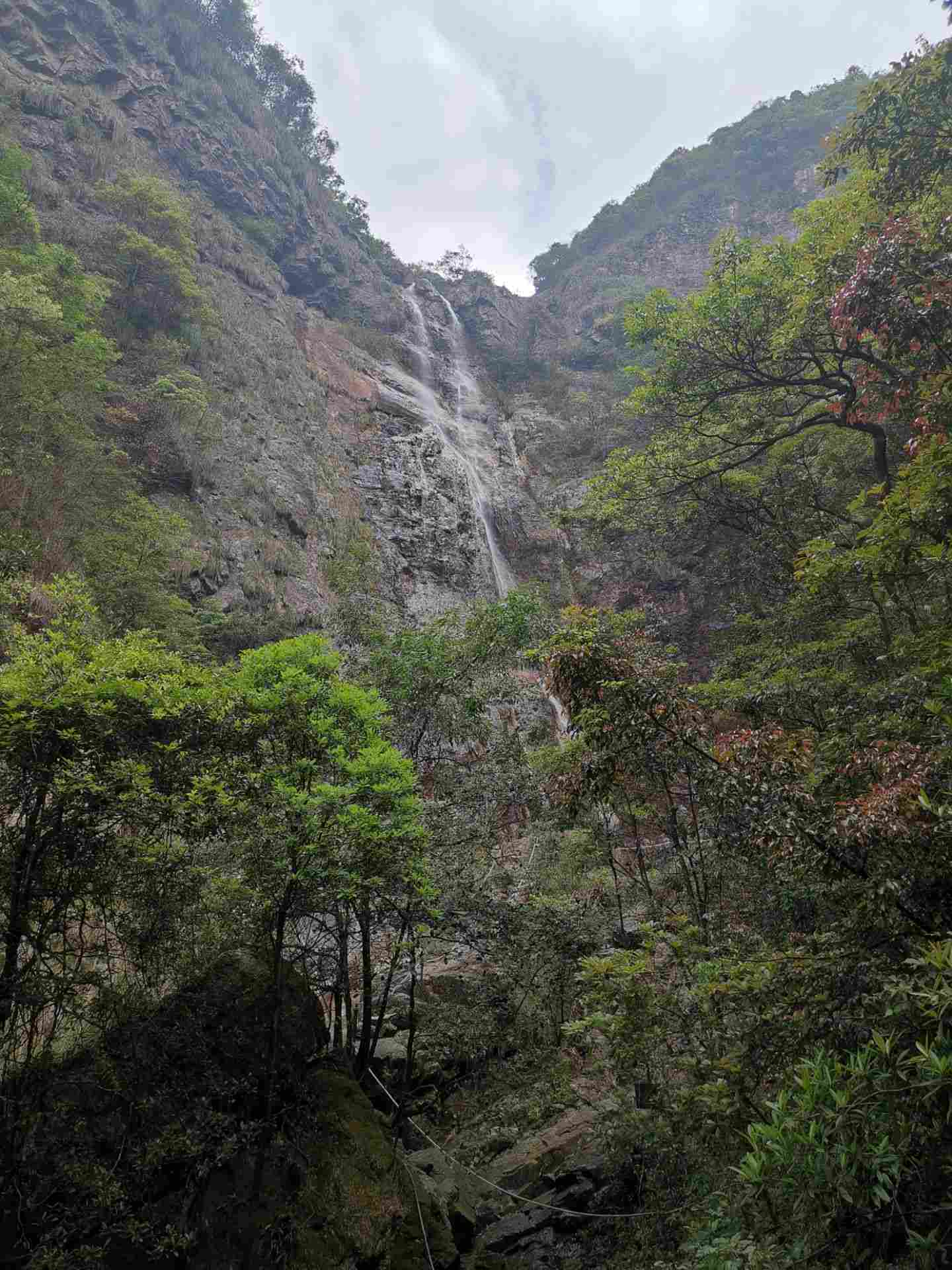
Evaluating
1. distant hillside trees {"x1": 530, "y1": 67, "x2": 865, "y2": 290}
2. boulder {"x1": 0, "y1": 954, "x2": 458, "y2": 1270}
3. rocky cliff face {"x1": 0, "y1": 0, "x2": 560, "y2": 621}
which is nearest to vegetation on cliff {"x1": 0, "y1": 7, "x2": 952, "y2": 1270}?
boulder {"x1": 0, "y1": 954, "x2": 458, "y2": 1270}

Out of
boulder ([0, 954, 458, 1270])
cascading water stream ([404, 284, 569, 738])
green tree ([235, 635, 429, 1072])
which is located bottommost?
boulder ([0, 954, 458, 1270])

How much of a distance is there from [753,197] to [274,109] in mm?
31454

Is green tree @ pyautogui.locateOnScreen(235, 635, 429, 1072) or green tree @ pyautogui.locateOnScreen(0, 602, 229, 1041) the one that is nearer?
green tree @ pyautogui.locateOnScreen(0, 602, 229, 1041)

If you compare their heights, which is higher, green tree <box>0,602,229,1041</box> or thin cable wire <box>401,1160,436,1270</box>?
green tree <box>0,602,229,1041</box>

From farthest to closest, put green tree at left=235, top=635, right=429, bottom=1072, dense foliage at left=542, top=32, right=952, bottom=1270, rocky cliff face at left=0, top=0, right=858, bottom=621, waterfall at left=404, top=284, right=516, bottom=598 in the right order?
waterfall at left=404, top=284, right=516, bottom=598, rocky cliff face at left=0, top=0, right=858, bottom=621, green tree at left=235, top=635, right=429, bottom=1072, dense foliage at left=542, top=32, right=952, bottom=1270

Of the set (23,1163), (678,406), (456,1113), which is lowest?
(456,1113)

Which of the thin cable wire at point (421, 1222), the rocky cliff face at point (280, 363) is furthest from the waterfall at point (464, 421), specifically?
the thin cable wire at point (421, 1222)

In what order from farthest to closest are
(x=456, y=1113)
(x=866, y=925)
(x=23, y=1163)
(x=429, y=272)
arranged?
(x=429, y=272), (x=456, y=1113), (x=23, y=1163), (x=866, y=925)

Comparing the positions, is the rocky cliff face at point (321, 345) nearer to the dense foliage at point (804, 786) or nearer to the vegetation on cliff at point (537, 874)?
the vegetation on cliff at point (537, 874)

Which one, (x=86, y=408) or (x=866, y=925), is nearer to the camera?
(x=866, y=925)

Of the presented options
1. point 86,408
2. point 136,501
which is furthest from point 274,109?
point 136,501

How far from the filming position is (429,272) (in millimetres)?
46125

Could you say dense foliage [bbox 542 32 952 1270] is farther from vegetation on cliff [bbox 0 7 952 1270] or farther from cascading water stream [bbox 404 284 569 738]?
cascading water stream [bbox 404 284 569 738]

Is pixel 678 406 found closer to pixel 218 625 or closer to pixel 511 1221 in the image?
pixel 218 625
